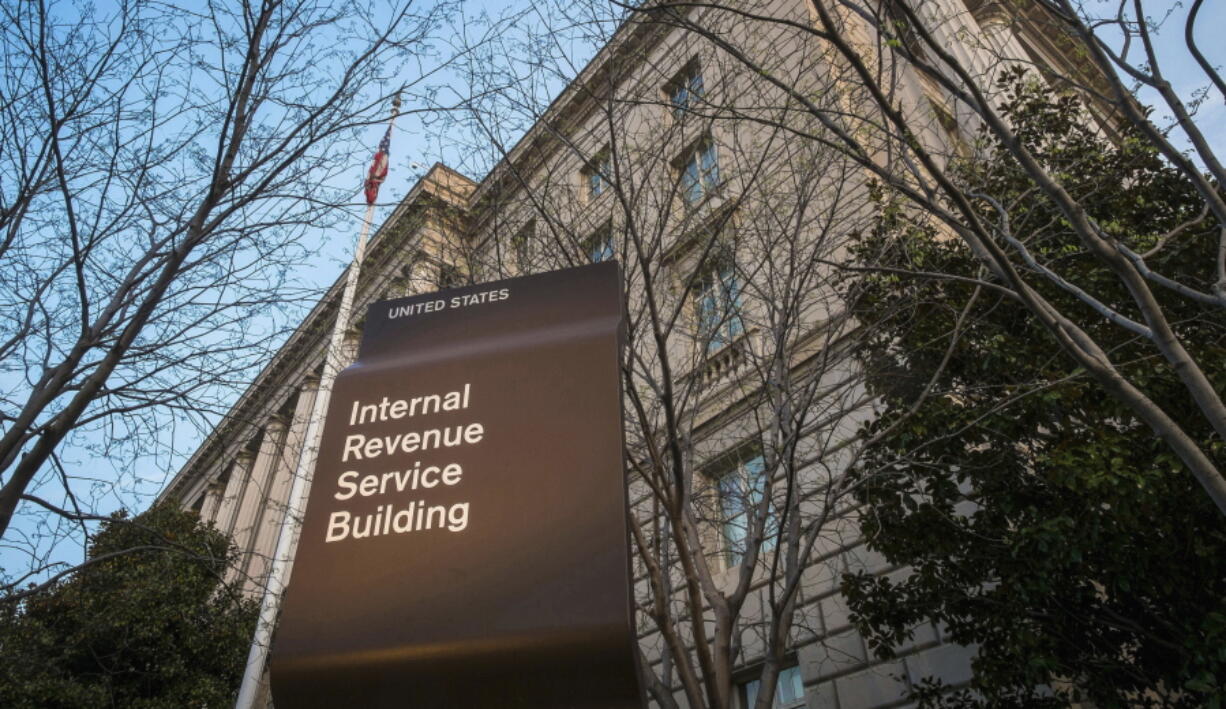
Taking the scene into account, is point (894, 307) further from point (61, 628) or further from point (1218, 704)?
point (61, 628)

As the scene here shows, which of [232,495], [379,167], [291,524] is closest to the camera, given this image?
[291,524]

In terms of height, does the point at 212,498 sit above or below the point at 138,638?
above

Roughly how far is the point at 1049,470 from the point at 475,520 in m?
6.09

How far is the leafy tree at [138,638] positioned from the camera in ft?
40.4

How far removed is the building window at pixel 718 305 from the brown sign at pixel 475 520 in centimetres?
626

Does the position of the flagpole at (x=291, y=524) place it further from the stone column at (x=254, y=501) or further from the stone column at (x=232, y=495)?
the stone column at (x=232, y=495)

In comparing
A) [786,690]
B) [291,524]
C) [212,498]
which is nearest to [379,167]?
[291,524]

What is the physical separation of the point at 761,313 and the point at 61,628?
511 inches

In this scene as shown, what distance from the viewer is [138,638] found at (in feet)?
43.7

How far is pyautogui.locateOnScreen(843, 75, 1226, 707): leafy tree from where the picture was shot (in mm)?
6215

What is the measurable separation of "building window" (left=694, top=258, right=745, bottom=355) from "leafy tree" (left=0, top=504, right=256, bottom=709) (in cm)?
786

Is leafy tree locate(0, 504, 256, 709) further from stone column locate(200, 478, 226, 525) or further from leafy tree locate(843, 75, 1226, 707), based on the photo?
stone column locate(200, 478, 226, 525)

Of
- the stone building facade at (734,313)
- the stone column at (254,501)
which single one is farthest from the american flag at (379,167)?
the stone column at (254,501)

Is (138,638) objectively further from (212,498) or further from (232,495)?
(212,498)
